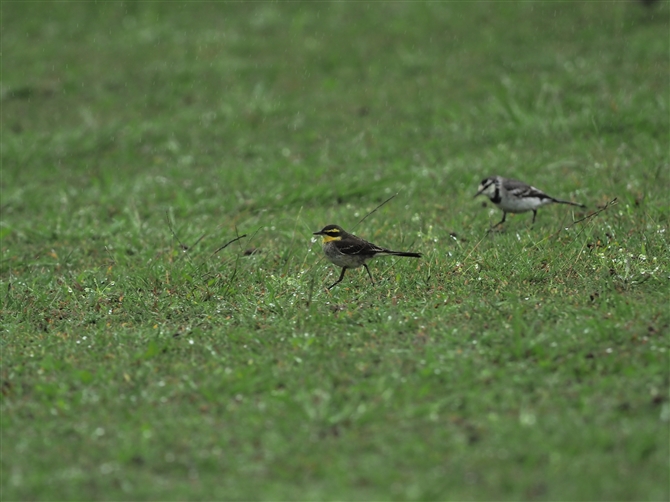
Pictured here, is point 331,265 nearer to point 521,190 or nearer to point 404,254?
point 404,254

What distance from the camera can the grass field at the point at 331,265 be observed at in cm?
559

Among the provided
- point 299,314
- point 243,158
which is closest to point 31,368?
point 299,314

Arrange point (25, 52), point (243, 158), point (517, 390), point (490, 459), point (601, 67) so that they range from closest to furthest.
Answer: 1. point (490, 459)
2. point (517, 390)
3. point (243, 158)
4. point (601, 67)
5. point (25, 52)

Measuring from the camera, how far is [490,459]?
538cm

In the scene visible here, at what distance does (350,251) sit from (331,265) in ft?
2.68

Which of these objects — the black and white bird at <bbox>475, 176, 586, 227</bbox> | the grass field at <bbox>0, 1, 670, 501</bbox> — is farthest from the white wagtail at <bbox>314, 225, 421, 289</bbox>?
the black and white bird at <bbox>475, 176, 586, 227</bbox>

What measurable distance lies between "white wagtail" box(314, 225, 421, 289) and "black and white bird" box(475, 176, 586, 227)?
2078 mm

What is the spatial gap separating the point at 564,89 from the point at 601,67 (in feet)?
4.18

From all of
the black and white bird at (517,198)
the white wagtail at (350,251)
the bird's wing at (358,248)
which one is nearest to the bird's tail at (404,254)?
the white wagtail at (350,251)

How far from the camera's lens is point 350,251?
848 centimetres

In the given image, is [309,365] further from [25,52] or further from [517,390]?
[25,52]

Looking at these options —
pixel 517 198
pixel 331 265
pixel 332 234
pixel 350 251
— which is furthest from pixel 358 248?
pixel 517 198

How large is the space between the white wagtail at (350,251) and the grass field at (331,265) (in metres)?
0.19

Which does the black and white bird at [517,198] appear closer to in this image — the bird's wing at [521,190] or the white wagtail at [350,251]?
the bird's wing at [521,190]
